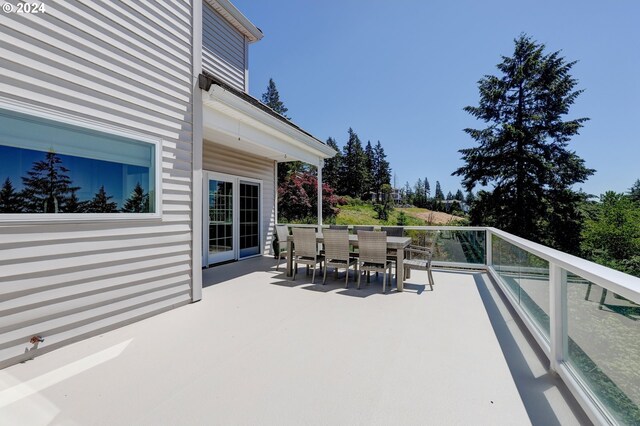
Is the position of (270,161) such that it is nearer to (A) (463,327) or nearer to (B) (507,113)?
(A) (463,327)

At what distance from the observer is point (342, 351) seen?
2.56 meters

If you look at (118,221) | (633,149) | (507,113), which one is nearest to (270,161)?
(118,221)

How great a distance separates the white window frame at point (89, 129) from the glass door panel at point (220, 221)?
3.06 m

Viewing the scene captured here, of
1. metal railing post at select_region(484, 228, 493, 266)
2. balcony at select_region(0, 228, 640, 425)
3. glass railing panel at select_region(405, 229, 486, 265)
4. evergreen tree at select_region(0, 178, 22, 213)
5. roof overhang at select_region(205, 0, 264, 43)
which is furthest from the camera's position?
roof overhang at select_region(205, 0, 264, 43)

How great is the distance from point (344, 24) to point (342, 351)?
8.89 metres

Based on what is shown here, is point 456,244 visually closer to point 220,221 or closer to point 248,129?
point 248,129

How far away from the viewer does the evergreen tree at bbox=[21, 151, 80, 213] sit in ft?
7.91

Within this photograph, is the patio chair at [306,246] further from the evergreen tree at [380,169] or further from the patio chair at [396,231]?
the evergreen tree at [380,169]

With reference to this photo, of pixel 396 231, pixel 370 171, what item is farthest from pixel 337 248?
pixel 370 171

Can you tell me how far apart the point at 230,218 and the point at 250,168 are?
1.50 meters

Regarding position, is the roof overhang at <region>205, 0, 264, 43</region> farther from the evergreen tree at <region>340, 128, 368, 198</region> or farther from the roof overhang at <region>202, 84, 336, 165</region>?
the evergreen tree at <region>340, 128, 368, 198</region>

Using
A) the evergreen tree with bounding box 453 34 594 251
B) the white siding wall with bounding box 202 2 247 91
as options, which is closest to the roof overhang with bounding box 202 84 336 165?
the white siding wall with bounding box 202 2 247 91

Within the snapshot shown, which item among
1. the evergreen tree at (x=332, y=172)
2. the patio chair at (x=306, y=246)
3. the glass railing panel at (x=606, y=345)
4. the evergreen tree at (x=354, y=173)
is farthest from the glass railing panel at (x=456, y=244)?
the evergreen tree at (x=354, y=173)

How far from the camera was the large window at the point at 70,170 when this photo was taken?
2.31 meters
